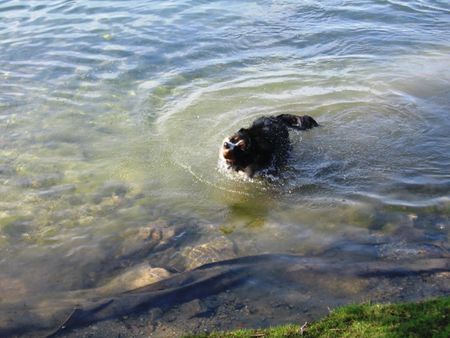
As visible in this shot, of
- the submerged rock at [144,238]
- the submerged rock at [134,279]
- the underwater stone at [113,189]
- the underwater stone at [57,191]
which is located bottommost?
the submerged rock at [134,279]

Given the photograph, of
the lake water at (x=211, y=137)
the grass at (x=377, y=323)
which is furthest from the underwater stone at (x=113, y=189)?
the grass at (x=377, y=323)

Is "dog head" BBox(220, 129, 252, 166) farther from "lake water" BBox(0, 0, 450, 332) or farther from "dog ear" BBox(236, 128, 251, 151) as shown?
"lake water" BBox(0, 0, 450, 332)

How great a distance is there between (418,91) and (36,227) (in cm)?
745

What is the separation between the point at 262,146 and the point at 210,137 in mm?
1568

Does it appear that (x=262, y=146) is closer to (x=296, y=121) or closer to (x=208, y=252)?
(x=296, y=121)

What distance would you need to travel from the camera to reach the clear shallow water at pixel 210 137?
239 inches

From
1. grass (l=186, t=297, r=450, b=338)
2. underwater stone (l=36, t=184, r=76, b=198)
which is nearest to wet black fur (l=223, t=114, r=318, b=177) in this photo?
underwater stone (l=36, t=184, r=76, b=198)

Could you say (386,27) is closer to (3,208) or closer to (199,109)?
(199,109)

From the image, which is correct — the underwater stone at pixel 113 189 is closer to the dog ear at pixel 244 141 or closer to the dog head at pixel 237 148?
the dog head at pixel 237 148

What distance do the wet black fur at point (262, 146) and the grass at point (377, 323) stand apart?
318cm

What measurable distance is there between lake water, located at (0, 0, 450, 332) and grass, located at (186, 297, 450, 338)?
3.77 feet

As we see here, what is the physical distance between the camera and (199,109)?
981 cm

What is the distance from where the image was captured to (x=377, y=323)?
13.8ft

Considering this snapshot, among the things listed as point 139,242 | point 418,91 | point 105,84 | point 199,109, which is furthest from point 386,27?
point 139,242
